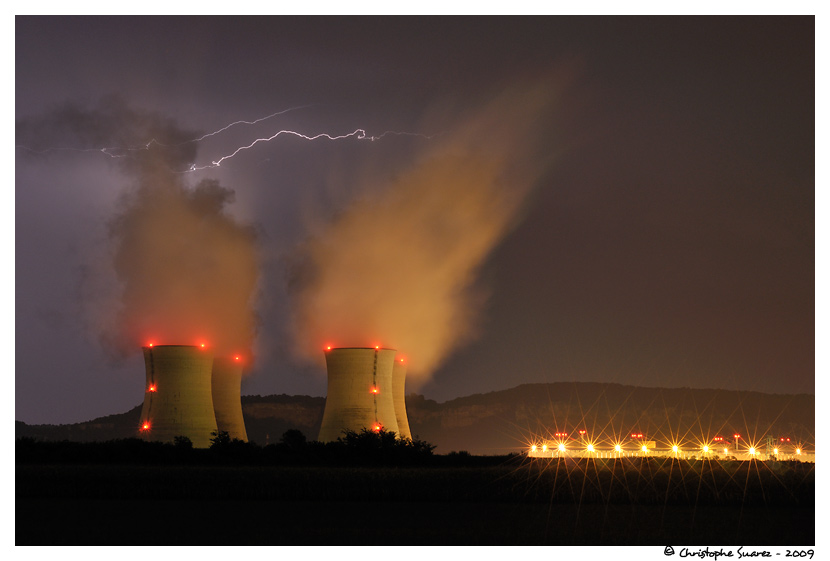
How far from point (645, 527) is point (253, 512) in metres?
9.83

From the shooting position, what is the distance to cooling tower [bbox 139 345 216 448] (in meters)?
39.6

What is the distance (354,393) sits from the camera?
40.6 metres

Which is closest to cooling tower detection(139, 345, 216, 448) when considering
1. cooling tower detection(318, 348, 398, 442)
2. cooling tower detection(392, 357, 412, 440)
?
cooling tower detection(318, 348, 398, 442)

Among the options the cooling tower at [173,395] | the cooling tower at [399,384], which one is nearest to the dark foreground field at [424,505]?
the cooling tower at [173,395]

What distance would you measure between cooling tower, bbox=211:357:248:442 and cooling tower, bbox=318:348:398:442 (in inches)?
323

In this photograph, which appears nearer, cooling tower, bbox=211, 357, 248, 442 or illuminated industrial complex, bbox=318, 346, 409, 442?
illuminated industrial complex, bbox=318, 346, 409, 442

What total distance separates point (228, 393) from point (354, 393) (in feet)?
35.3

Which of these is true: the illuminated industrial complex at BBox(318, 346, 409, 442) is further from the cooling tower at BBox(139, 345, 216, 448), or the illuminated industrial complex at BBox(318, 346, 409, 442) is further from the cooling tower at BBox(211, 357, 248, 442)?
the cooling tower at BBox(211, 357, 248, 442)

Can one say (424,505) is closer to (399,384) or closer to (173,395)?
(173,395)

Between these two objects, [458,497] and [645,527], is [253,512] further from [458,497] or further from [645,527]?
[645,527]

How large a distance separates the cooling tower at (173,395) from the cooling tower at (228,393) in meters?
7.25

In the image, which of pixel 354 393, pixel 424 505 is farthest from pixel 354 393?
pixel 424 505

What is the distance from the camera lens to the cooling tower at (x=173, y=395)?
130 ft

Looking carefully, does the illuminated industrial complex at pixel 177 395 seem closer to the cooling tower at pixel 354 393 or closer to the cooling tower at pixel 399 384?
the cooling tower at pixel 354 393
